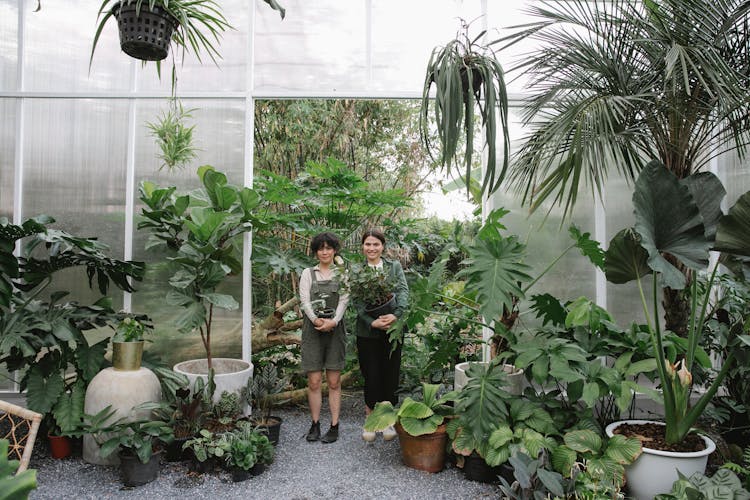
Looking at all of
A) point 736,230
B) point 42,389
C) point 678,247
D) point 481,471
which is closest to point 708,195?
point 736,230

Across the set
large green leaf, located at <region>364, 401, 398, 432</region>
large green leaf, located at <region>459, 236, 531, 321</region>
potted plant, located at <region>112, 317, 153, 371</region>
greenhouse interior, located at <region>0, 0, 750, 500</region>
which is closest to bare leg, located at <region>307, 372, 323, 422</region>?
greenhouse interior, located at <region>0, 0, 750, 500</region>

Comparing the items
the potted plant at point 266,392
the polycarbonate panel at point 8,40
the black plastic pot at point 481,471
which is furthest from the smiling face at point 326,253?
the polycarbonate panel at point 8,40

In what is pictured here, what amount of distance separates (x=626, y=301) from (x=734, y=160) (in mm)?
1403

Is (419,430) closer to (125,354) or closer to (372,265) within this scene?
(372,265)

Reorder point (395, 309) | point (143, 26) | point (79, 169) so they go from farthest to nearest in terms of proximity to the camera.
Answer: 1. point (79, 169)
2. point (395, 309)
3. point (143, 26)

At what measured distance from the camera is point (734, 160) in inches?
163

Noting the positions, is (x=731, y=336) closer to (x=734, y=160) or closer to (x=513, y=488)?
(x=513, y=488)

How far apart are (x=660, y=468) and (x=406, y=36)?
136 inches

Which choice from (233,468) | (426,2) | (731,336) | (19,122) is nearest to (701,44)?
(731,336)

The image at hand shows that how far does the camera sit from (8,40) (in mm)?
4137

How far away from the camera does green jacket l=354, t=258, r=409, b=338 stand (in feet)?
11.1

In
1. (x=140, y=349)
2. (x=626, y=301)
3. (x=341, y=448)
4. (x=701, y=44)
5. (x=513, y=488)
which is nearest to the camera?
(x=513, y=488)

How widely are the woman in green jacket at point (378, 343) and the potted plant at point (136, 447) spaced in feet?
4.10

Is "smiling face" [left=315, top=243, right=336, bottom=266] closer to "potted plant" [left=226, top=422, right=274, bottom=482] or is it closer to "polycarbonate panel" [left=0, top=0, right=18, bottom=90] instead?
"potted plant" [left=226, top=422, right=274, bottom=482]
